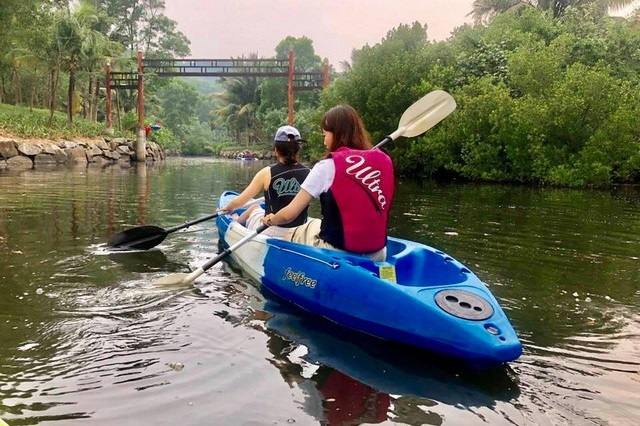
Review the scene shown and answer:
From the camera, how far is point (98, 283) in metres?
4.58

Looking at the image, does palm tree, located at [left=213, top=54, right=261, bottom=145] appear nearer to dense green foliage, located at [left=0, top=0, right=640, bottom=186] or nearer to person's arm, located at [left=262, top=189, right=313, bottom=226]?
dense green foliage, located at [left=0, top=0, right=640, bottom=186]

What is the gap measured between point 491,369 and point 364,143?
5.27 ft

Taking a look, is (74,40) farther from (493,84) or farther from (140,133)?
(493,84)

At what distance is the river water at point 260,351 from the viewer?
2539mm

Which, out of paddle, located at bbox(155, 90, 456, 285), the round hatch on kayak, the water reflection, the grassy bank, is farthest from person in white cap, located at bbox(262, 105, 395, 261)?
the grassy bank

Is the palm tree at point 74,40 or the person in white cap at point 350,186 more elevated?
the palm tree at point 74,40

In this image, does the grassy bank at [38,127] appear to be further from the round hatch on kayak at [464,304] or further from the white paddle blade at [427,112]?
the round hatch on kayak at [464,304]

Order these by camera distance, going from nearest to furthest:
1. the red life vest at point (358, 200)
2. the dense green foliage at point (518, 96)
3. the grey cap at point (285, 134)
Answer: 1. the red life vest at point (358, 200)
2. the grey cap at point (285, 134)
3. the dense green foliage at point (518, 96)

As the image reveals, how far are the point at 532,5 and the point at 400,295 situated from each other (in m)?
31.8

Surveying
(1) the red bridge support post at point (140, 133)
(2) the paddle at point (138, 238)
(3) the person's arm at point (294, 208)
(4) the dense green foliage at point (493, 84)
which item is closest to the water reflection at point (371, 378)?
(3) the person's arm at point (294, 208)

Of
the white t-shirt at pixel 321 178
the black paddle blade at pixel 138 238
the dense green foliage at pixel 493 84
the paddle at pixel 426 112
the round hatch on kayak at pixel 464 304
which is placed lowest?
the black paddle blade at pixel 138 238

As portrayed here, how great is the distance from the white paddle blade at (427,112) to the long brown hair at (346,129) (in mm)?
1792

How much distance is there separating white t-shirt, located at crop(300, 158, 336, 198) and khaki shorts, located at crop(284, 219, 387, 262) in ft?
1.52

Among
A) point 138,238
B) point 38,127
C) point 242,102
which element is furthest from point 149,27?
point 138,238
